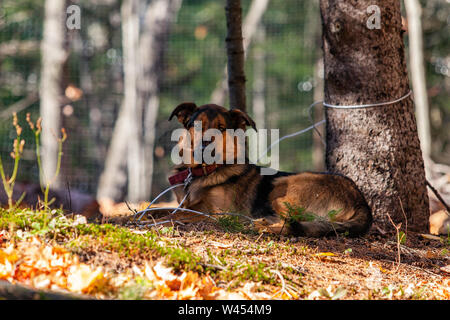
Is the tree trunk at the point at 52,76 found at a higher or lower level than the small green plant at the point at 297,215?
higher

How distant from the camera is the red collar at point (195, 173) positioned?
16.4 ft

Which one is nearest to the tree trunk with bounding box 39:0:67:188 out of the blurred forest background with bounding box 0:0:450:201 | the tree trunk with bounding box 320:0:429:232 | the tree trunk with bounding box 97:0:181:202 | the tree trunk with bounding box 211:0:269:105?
the blurred forest background with bounding box 0:0:450:201

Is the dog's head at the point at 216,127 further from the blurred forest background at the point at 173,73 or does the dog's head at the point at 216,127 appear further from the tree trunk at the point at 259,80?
the tree trunk at the point at 259,80

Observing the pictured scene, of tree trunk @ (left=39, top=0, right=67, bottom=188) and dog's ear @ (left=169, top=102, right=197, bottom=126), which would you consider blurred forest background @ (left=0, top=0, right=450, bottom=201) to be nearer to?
tree trunk @ (left=39, top=0, right=67, bottom=188)

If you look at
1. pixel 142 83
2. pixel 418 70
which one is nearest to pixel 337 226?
pixel 142 83

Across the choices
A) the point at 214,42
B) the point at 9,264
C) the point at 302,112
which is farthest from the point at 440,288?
the point at 214,42

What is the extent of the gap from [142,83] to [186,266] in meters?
9.33

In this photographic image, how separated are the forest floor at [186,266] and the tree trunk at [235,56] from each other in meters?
2.48

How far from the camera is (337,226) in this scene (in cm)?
443

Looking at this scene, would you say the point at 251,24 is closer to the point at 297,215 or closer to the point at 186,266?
the point at 297,215

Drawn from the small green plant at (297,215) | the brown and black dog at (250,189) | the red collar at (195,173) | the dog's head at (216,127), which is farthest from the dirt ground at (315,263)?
the dog's head at (216,127)

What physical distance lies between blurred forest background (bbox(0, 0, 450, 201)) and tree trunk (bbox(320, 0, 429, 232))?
6.64 meters

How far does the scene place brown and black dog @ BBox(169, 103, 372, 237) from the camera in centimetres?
484
